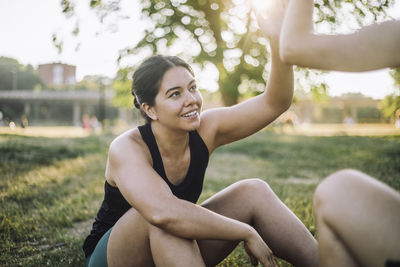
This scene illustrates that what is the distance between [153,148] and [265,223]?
0.83 metres

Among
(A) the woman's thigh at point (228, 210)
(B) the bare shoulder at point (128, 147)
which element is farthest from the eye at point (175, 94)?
(A) the woman's thigh at point (228, 210)

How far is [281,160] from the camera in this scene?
8.62 metres

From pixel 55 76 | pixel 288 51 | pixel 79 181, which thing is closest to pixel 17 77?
pixel 55 76

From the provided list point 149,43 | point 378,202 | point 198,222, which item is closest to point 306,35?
point 378,202

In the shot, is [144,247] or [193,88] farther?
[193,88]

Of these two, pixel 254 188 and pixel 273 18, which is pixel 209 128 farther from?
pixel 273 18

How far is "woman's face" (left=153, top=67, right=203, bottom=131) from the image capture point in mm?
2123

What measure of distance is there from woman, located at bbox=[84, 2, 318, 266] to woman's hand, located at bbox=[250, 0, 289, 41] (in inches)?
1.2

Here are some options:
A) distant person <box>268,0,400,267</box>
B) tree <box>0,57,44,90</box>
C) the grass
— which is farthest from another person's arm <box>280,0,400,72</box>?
tree <box>0,57,44,90</box>

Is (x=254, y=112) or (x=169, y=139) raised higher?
(x=254, y=112)

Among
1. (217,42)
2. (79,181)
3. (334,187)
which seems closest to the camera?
(334,187)

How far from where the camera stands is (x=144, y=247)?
1.85 m

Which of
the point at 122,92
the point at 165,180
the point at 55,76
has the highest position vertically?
the point at 165,180

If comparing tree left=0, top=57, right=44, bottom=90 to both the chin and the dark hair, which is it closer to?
the dark hair
